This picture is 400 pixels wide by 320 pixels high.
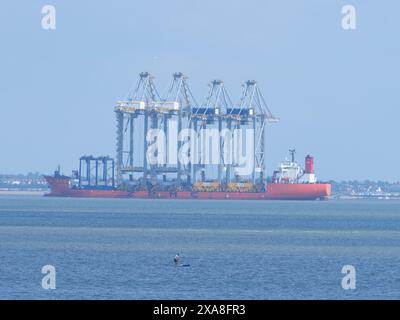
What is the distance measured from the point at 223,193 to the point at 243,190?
3.30 metres

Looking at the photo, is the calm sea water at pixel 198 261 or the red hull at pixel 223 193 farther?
the red hull at pixel 223 193

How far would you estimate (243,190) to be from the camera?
18700 centimetres

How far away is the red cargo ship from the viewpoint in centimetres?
17488

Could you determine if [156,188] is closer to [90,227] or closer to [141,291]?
[90,227]

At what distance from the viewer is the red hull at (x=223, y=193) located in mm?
176500
